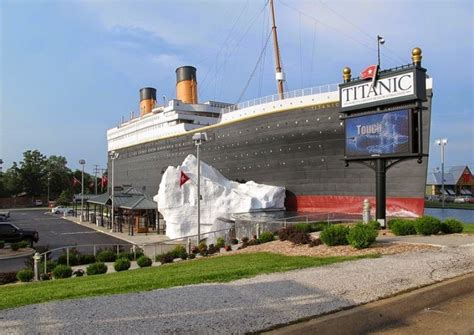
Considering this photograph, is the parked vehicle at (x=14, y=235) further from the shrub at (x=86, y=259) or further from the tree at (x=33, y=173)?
the tree at (x=33, y=173)

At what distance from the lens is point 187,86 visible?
50938 millimetres

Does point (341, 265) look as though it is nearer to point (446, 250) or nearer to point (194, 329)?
point (446, 250)

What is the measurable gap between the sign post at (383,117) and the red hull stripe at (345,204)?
5274mm

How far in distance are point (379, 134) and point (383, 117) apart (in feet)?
2.38

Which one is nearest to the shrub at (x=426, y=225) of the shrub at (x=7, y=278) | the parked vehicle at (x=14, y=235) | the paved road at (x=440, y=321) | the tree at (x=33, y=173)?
the paved road at (x=440, y=321)

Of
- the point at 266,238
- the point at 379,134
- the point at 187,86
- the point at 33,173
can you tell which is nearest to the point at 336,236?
the point at 266,238

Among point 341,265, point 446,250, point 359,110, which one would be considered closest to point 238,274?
point 341,265

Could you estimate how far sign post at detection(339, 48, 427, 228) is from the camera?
17672 mm

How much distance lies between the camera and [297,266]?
9367 millimetres

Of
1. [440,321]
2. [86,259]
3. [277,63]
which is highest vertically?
[277,63]

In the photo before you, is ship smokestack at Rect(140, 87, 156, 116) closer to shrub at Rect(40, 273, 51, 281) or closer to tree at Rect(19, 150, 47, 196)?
shrub at Rect(40, 273, 51, 281)

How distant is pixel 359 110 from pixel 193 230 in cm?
1518

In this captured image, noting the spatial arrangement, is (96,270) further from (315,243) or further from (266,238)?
(315,243)

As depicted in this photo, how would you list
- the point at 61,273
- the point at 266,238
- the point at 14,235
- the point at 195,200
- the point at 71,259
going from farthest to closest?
the point at 195,200, the point at 14,235, the point at 71,259, the point at 266,238, the point at 61,273
